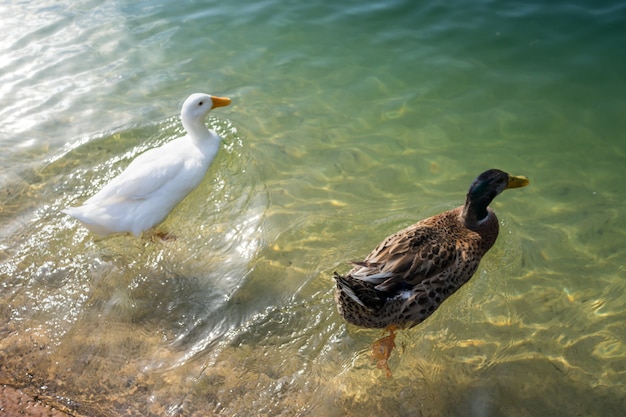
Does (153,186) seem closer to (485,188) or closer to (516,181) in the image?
(485,188)

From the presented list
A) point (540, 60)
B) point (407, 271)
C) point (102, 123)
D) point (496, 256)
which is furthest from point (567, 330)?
point (102, 123)

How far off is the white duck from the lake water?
0.80ft

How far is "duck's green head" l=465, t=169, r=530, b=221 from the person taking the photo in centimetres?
435

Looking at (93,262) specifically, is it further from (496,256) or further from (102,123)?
(496,256)

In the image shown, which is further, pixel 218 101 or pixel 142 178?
pixel 218 101

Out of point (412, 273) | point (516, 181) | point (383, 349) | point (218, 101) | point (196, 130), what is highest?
point (218, 101)

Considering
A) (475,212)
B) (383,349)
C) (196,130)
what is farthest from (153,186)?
(475,212)

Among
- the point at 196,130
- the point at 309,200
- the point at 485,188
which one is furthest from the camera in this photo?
the point at 196,130

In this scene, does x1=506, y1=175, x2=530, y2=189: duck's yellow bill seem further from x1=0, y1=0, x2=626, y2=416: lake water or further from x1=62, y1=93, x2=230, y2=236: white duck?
x1=62, y1=93, x2=230, y2=236: white duck

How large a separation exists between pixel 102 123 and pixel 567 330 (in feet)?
15.8

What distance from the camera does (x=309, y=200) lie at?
5.07m

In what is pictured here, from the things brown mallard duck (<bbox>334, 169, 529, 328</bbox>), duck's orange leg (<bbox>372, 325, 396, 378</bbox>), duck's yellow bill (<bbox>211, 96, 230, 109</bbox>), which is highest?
duck's yellow bill (<bbox>211, 96, 230, 109</bbox>)

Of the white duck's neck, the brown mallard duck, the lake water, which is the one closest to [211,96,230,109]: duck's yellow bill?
the white duck's neck

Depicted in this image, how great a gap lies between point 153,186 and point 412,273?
222 cm
